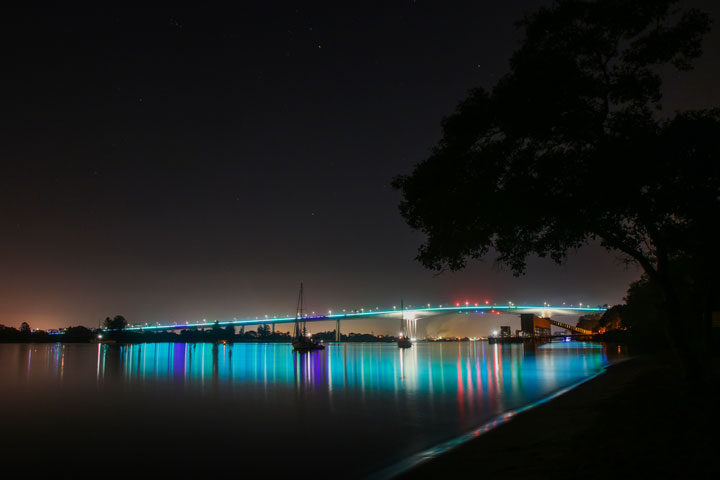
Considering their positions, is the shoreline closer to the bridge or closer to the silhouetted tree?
the silhouetted tree

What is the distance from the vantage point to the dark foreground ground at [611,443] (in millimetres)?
7211

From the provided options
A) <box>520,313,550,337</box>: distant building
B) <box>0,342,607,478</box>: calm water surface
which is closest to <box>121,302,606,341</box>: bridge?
<box>520,313,550,337</box>: distant building

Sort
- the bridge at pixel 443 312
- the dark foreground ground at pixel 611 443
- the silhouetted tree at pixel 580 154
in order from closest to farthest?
the dark foreground ground at pixel 611 443
the silhouetted tree at pixel 580 154
the bridge at pixel 443 312

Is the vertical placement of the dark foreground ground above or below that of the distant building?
above

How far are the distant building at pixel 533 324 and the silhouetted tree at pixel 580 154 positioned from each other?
15189 cm

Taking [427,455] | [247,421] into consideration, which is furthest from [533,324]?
[427,455]

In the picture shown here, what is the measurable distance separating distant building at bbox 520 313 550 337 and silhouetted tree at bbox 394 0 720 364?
152 metres

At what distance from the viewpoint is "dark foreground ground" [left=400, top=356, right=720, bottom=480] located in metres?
7.21

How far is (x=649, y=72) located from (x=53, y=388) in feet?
116

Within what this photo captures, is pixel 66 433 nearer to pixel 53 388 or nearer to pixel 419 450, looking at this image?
pixel 419 450

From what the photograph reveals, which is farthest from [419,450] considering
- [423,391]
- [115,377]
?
[115,377]

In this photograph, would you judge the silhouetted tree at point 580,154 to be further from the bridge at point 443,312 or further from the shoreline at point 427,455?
the bridge at point 443,312

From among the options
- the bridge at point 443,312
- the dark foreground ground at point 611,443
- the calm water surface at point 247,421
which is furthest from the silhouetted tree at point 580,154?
the bridge at point 443,312

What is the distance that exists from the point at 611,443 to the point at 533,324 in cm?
15963
